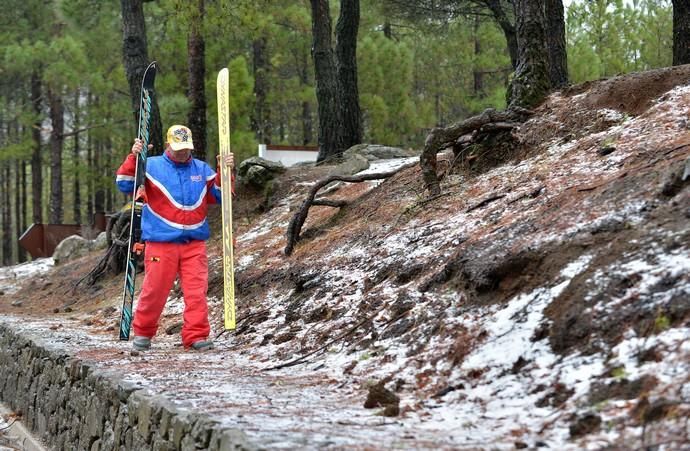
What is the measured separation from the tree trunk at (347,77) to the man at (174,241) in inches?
279

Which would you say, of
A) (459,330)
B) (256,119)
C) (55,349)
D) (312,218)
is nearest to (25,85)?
(256,119)

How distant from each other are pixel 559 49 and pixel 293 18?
11.7m

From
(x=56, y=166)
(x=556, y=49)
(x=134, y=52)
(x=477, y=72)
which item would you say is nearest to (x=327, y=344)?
(x=556, y=49)

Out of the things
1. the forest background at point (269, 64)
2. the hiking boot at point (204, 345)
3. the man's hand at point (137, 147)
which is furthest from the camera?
the forest background at point (269, 64)

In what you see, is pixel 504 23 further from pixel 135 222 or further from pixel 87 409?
pixel 87 409

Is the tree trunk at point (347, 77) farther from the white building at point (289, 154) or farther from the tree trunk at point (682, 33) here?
the tree trunk at point (682, 33)

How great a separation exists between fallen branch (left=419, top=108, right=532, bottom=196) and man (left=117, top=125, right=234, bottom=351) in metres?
2.08

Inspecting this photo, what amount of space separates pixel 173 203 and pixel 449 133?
2.65 m

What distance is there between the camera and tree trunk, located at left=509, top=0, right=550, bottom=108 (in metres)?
8.34

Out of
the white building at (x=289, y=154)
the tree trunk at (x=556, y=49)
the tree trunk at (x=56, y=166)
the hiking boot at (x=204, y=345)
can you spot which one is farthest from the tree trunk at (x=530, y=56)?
the tree trunk at (x=56, y=166)

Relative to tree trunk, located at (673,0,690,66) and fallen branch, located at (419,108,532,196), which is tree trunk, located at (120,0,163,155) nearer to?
fallen branch, located at (419,108,532,196)

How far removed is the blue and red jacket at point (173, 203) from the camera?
22.6ft

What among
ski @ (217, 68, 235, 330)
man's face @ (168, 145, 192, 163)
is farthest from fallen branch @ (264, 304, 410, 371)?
man's face @ (168, 145, 192, 163)

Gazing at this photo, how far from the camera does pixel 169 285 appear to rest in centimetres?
693
